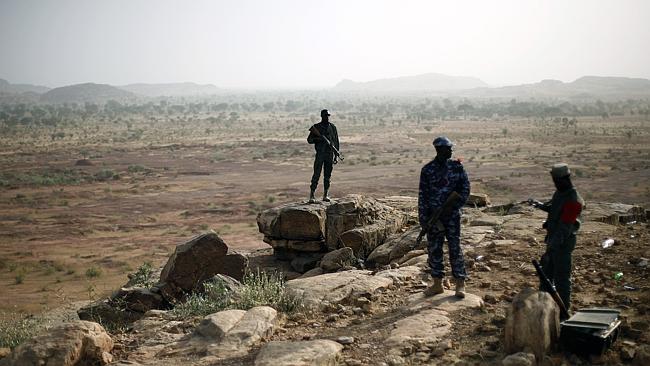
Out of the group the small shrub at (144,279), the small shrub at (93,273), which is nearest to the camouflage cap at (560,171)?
the small shrub at (144,279)

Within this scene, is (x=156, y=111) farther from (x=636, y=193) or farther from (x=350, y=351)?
(x=350, y=351)

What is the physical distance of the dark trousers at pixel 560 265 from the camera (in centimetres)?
510

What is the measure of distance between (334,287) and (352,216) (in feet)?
12.6

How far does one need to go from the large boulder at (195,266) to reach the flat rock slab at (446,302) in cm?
413

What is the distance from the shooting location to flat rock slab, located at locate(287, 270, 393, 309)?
664 centimetres

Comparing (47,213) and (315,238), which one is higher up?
(315,238)

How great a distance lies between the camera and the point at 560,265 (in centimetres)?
514

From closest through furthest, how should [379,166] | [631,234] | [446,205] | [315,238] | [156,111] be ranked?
[446,205]
[631,234]
[315,238]
[379,166]
[156,111]

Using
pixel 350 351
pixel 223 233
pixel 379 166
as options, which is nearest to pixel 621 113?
pixel 379 166

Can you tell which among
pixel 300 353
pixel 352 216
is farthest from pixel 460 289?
pixel 352 216

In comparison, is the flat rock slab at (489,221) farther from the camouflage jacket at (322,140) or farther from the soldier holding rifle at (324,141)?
the camouflage jacket at (322,140)

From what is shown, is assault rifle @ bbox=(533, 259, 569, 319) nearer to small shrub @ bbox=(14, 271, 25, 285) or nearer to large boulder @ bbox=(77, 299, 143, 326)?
large boulder @ bbox=(77, 299, 143, 326)

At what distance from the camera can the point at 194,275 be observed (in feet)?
29.9

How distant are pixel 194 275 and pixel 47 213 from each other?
56.9ft
